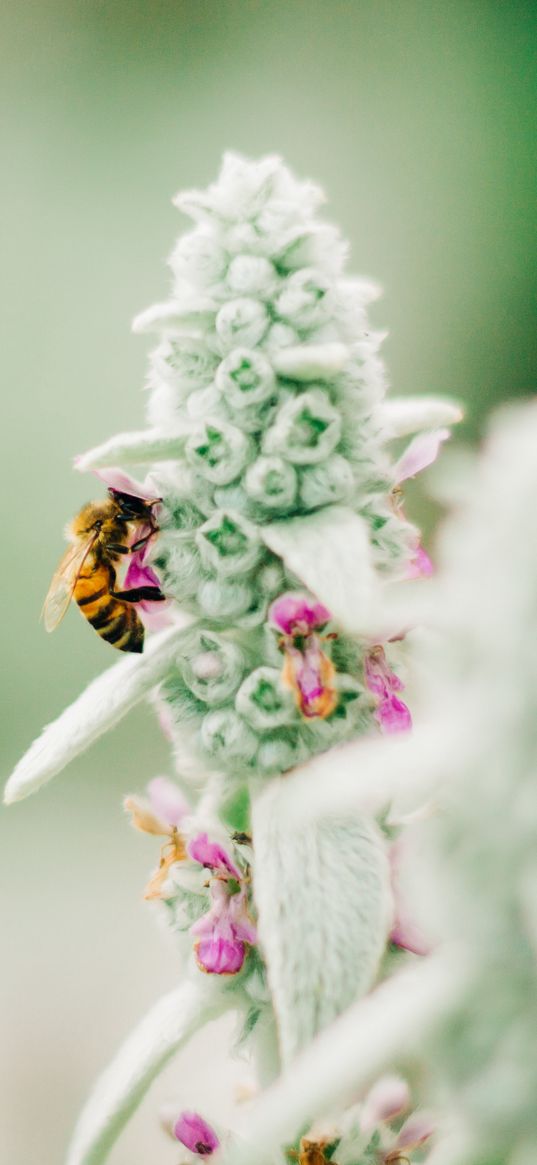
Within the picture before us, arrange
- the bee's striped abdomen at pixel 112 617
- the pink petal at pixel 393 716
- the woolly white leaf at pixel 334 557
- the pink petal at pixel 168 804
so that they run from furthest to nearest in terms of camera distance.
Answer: the pink petal at pixel 168 804 → the bee's striped abdomen at pixel 112 617 → the pink petal at pixel 393 716 → the woolly white leaf at pixel 334 557

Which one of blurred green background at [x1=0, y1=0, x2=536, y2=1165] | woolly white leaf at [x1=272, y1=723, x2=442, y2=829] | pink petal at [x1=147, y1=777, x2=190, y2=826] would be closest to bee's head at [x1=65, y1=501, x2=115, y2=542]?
pink petal at [x1=147, y1=777, x2=190, y2=826]

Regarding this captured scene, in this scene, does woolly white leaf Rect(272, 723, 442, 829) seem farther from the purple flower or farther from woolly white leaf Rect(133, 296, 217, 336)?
woolly white leaf Rect(133, 296, 217, 336)

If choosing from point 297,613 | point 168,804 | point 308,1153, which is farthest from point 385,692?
point 308,1153

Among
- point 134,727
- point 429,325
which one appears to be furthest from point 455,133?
point 134,727

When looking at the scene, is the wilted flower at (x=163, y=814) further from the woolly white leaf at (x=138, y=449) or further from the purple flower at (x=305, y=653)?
the woolly white leaf at (x=138, y=449)

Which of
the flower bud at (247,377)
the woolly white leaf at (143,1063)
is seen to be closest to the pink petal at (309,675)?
the flower bud at (247,377)

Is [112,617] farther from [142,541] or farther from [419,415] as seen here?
[419,415]

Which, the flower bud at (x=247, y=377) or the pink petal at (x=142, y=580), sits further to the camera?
the pink petal at (x=142, y=580)
